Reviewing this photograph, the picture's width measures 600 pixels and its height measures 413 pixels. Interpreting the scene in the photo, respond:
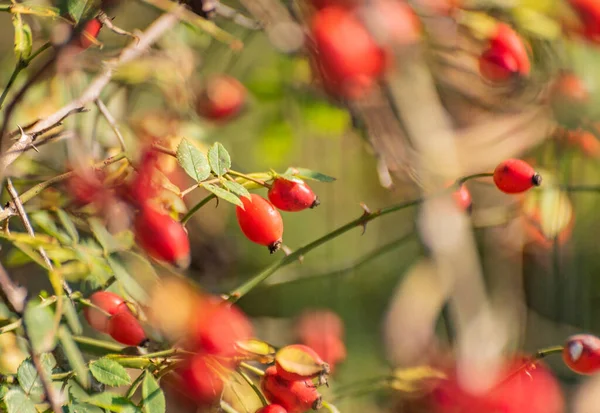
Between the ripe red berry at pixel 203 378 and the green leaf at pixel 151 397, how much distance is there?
5 cm

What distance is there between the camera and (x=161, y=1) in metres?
0.88

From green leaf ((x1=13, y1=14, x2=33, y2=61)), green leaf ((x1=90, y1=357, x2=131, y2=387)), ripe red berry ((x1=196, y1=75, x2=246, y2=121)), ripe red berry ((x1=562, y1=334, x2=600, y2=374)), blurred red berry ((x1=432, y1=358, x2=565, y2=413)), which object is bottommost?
blurred red berry ((x1=432, y1=358, x2=565, y2=413))

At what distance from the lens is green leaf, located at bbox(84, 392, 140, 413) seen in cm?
55

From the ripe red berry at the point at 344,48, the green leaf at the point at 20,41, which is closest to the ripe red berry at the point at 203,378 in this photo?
the green leaf at the point at 20,41

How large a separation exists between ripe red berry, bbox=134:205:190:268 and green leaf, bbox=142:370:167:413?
0.11 m

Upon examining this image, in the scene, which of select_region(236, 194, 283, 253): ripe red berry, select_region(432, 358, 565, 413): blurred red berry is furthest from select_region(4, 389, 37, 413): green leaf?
select_region(432, 358, 565, 413): blurred red berry

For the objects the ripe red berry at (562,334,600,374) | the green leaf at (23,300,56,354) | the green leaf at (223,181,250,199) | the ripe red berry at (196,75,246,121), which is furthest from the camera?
the ripe red berry at (196,75,246,121)

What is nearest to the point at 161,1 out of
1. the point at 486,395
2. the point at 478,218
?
the point at 486,395

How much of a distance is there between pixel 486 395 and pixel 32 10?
571mm

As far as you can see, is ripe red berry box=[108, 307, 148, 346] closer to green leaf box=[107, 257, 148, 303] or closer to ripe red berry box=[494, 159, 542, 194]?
green leaf box=[107, 257, 148, 303]

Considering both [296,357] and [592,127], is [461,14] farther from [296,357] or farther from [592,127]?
[296,357]

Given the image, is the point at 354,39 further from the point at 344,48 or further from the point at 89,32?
the point at 89,32

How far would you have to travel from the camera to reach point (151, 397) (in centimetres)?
57

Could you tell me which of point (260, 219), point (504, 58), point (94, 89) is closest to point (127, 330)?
point (260, 219)
